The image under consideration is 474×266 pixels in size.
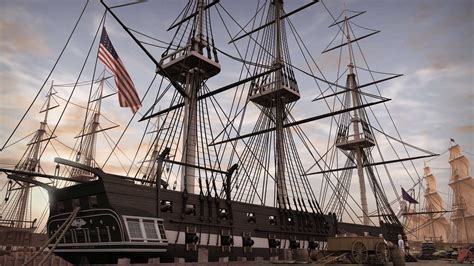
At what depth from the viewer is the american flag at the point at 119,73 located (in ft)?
55.3

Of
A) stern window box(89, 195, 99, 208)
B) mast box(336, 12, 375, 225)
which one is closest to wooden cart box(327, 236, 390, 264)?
stern window box(89, 195, 99, 208)

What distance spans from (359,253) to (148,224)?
31.0ft

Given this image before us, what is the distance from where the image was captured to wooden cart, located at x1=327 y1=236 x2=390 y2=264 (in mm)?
15773

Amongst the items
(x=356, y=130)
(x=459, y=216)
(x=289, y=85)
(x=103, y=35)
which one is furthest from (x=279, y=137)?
(x=459, y=216)

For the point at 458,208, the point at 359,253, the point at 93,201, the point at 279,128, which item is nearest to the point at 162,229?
the point at 93,201

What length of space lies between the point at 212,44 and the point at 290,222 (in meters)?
13.5

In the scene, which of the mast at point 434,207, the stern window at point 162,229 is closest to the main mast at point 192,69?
the stern window at point 162,229

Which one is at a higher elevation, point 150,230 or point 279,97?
point 279,97

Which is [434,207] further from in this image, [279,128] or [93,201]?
[93,201]

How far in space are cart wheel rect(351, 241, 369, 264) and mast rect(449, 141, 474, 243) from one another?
8034cm

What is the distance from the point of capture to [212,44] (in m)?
25.2

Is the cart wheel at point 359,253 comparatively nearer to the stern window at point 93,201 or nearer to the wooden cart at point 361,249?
the wooden cart at point 361,249

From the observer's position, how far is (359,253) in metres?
15.8

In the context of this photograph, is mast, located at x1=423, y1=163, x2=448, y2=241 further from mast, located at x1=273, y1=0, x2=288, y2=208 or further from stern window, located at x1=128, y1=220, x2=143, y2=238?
stern window, located at x1=128, y1=220, x2=143, y2=238
